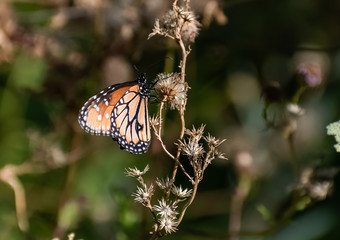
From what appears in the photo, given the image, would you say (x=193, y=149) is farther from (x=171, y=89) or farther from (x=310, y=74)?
(x=310, y=74)

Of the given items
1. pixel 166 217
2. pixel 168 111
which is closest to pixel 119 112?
pixel 168 111

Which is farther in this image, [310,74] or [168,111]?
[168,111]

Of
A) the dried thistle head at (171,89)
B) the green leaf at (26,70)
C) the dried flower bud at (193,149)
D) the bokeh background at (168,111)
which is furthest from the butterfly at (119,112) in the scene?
the green leaf at (26,70)

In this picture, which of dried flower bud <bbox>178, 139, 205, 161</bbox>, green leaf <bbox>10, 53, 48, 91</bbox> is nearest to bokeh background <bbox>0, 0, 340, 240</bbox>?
green leaf <bbox>10, 53, 48, 91</bbox>

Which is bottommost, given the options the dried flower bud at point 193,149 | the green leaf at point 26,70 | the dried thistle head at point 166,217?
the dried thistle head at point 166,217

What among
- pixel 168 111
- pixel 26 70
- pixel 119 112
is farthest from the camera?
pixel 26 70

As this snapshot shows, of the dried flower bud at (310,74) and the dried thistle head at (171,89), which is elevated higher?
the dried flower bud at (310,74)

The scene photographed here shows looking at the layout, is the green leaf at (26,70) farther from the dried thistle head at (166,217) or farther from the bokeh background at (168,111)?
the dried thistle head at (166,217)
